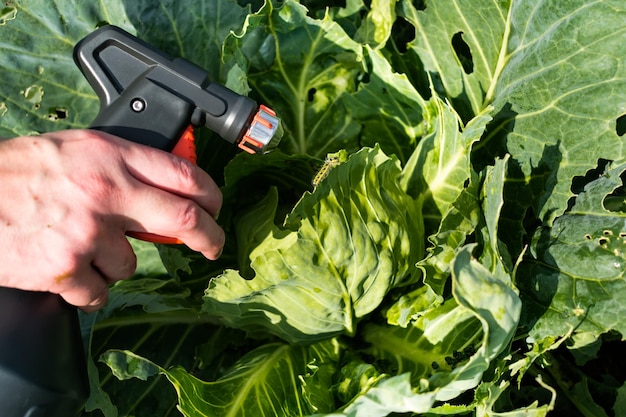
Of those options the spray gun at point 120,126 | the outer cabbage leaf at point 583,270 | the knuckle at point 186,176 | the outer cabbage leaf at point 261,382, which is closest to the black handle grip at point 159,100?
the spray gun at point 120,126

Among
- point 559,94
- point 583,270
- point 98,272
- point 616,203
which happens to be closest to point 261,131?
point 98,272

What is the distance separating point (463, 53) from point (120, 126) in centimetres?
98

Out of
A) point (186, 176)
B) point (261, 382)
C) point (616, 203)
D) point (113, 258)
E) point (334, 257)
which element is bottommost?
point (261, 382)

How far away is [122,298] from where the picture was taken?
163 centimetres

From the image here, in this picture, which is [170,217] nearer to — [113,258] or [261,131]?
[113,258]

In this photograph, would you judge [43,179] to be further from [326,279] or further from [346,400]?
[346,400]

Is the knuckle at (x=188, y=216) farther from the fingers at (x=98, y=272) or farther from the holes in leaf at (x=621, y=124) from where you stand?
the holes in leaf at (x=621, y=124)

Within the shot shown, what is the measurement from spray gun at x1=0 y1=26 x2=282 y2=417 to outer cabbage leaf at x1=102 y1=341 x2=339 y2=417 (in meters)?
0.12

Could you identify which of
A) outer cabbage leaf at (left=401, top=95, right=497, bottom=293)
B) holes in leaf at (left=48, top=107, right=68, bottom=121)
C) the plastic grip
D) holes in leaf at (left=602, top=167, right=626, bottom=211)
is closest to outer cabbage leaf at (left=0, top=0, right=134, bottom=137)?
holes in leaf at (left=48, top=107, right=68, bottom=121)

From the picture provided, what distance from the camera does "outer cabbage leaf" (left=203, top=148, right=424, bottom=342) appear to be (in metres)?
1.35

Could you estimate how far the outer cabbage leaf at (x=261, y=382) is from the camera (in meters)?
1.42

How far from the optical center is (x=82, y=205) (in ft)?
3.95

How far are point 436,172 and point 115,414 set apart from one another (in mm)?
873

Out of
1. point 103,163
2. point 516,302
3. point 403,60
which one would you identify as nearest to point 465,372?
point 516,302
